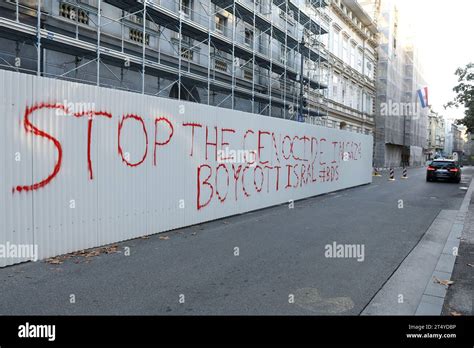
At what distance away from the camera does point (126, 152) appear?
7.23 meters

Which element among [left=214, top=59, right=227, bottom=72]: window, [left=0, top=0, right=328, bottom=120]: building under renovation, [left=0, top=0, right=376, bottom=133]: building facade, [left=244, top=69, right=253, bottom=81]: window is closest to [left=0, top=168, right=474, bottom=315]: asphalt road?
[left=0, top=0, right=328, bottom=120]: building under renovation

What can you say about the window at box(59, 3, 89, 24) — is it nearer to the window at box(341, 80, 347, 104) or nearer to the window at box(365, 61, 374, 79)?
the window at box(341, 80, 347, 104)

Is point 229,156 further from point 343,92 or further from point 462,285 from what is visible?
point 343,92

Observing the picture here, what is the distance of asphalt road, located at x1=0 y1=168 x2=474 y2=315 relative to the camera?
4.31m

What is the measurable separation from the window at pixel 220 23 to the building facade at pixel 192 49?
0.18 feet

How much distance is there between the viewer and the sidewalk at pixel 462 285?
427 centimetres

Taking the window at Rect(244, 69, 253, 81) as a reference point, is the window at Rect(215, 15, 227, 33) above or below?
above

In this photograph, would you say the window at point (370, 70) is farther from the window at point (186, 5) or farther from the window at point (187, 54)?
the window at point (187, 54)

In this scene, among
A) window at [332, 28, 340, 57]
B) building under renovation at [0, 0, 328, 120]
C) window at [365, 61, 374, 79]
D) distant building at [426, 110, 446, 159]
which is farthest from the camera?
distant building at [426, 110, 446, 159]

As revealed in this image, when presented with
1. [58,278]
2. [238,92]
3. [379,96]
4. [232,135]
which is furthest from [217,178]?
[379,96]

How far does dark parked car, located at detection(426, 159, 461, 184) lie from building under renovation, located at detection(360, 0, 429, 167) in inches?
823

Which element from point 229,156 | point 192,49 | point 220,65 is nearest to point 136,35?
point 192,49

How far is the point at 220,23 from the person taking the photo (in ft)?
69.7

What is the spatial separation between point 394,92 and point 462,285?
162 feet
